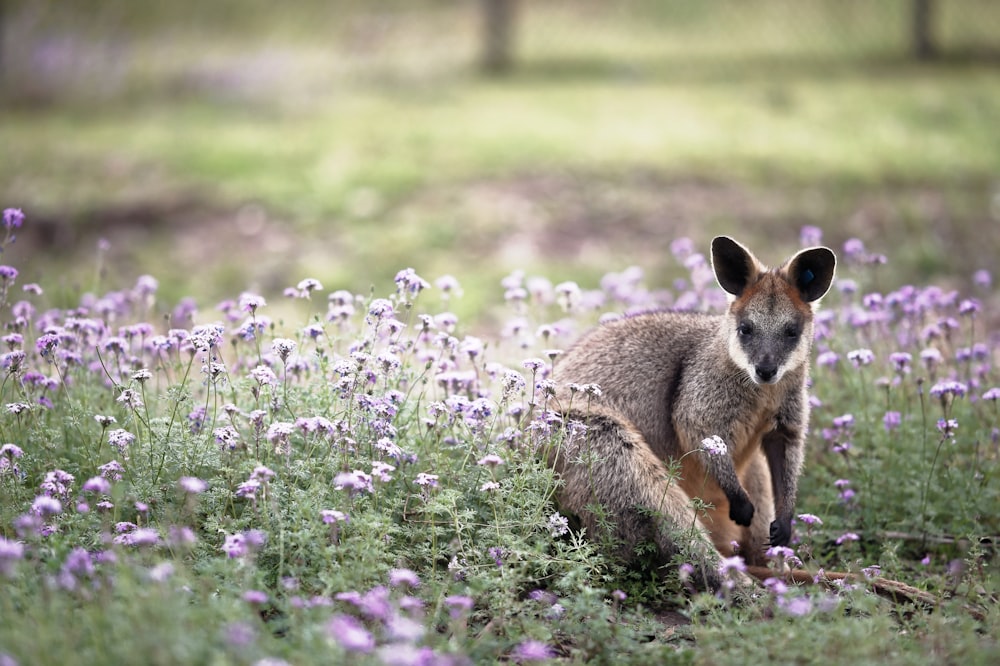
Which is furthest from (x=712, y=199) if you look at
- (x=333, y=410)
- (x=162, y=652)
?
(x=162, y=652)

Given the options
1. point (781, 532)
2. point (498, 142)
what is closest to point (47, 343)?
point (781, 532)

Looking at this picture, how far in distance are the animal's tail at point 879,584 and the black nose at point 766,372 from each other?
30.1 inches

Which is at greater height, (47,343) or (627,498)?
(47,343)

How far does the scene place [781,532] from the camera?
470 cm

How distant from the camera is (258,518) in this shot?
4.16 m

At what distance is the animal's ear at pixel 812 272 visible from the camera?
15.3 feet

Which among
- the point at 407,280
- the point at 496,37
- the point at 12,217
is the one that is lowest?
the point at 407,280

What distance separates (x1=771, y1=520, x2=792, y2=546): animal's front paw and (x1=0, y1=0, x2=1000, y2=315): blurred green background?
3707 millimetres

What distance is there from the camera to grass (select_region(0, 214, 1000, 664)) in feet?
10.8

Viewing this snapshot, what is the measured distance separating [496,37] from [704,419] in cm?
1350

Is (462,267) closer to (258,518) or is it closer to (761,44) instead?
(258,518)

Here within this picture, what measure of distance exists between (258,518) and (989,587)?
276 cm

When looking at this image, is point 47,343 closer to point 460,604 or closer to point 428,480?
point 428,480

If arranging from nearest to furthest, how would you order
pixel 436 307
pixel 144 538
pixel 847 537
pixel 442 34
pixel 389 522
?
pixel 144 538 → pixel 389 522 → pixel 847 537 → pixel 436 307 → pixel 442 34
